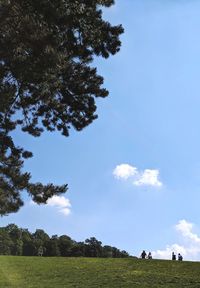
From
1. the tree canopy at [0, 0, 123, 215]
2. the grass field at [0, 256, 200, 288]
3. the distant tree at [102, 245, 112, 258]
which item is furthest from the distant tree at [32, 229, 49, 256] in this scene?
the tree canopy at [0, 0, 123, 215]

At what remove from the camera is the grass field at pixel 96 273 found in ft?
95.9

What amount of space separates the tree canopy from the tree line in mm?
96479

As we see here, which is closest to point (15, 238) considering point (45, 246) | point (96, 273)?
point (45, 246)

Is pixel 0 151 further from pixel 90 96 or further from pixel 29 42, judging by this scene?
pixel 29 42

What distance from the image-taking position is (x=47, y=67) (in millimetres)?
15594

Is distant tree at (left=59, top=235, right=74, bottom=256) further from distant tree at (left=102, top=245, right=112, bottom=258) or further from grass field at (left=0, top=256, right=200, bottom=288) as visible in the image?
grass field at (left=0, top=256, right=200, bottom=288)

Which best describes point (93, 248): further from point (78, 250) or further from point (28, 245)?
point (28, 245)

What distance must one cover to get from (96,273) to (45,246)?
96.5m

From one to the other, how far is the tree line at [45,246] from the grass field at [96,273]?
78082 millimetres

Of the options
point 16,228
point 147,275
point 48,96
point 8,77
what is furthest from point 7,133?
point 16,228

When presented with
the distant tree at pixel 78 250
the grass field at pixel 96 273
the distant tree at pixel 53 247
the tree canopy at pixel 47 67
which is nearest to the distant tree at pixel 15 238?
the distant tree at pixel 53 247

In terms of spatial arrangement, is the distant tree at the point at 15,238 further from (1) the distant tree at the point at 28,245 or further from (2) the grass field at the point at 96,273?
(2) the grass field at the point at 96,273

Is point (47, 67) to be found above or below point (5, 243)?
below

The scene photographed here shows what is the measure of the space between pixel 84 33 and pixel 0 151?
19.7 ft
